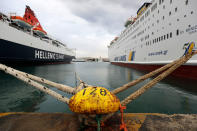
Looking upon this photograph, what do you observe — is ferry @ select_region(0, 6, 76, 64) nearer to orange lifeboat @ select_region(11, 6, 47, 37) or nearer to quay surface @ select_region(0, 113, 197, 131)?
orange lifeboat @ select_region(11, 6, 47, 37)

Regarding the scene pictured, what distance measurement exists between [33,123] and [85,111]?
1212mm

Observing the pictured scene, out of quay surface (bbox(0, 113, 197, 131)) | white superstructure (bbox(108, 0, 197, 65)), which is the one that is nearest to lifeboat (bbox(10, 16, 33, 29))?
quay surface (bbox(0, 113, 197, 131))

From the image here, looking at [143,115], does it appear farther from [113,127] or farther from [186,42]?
[186,42]

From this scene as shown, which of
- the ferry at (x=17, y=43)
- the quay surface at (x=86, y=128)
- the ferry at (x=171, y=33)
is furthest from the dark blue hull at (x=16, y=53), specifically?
the ferry at (x=171, y=33)

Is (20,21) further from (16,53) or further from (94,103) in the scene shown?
(94,103)

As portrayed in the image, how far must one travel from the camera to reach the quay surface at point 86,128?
159cm

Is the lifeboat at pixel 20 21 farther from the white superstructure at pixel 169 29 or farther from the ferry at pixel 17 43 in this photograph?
the white superstructure at pixel 169 29

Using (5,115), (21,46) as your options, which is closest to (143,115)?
(5,115)

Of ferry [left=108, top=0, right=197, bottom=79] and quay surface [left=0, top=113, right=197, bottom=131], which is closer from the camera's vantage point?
quay surface [left=0, top=113, right=197, bottom=131]

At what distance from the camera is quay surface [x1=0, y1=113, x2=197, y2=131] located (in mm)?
1589

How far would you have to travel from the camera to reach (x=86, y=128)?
5.20 ft

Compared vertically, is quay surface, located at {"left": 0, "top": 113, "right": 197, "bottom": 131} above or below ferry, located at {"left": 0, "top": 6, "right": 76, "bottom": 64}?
below

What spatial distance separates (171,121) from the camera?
1.76 metres

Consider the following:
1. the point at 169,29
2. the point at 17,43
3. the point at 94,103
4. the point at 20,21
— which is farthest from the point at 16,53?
the point at 169,29
